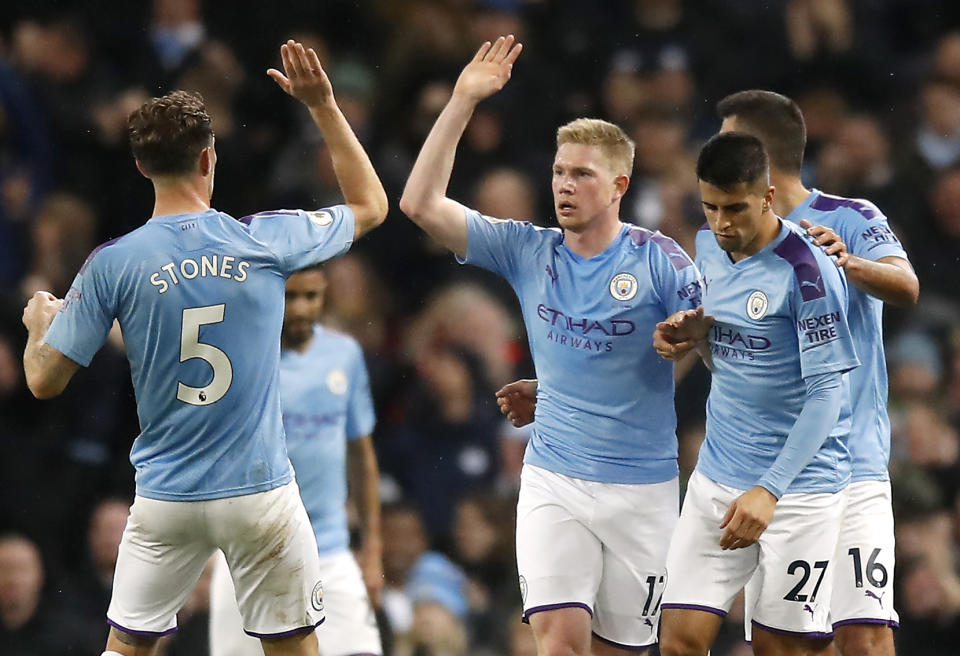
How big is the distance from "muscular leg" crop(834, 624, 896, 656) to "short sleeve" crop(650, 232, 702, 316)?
1.31m

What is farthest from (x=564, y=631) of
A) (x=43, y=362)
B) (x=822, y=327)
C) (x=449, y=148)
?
(x=43, y=362)

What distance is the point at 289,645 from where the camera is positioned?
4777 millimetres

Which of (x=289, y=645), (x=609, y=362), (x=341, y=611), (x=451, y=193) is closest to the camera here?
(x=289, y=645)

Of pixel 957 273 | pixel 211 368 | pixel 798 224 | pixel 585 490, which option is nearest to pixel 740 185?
pixel 798 224

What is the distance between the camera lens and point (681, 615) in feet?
16.4

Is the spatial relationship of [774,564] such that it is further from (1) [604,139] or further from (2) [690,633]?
(1) [604,139]

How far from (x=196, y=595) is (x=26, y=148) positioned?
10.3ft

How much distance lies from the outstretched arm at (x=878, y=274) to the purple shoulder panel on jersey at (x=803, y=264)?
0.06m

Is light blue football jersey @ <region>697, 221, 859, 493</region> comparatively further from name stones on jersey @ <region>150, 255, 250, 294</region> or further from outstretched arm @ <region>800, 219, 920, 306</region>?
name stones on jersey @ <region>150, 255, 250, 294</region>

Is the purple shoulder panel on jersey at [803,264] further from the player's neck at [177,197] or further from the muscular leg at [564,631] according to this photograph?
the player's neck at [177,197]

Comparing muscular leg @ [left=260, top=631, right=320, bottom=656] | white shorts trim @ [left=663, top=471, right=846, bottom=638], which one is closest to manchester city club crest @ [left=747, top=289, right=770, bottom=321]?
white shorts trim @ [left=663, top=471, right=846, bottom=638]

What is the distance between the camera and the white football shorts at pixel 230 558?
4.64 m

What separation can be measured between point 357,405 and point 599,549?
178 centimetres

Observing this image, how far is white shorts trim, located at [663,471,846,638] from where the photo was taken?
4984 mm
